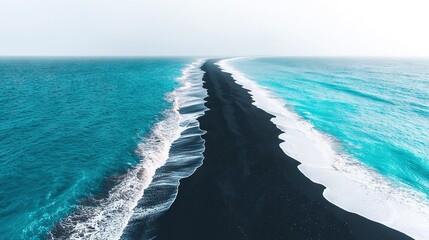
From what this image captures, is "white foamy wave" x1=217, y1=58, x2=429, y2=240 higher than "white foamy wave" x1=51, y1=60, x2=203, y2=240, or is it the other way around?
"white foamy wave" x1=51, y1=60, x2=203, y2=240

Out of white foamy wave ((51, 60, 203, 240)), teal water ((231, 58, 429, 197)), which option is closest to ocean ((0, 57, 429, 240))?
white foamy wave ((51, 60, 203, 240))

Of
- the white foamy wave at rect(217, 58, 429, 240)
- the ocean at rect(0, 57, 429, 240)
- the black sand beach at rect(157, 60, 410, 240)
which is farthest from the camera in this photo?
the white foamy wave at rect(217, 58, 429, 240)

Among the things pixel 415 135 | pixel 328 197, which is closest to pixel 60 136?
pixel 328 197

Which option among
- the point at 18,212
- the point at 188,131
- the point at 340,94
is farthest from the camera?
the point at 340,94

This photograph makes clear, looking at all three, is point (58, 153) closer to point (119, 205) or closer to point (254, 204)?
point (119, 205)

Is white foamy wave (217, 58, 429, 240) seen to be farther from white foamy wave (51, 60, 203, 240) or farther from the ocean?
white foamy wave (51, 60, 203, 240)

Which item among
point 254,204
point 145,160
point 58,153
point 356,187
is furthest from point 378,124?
point 58,153

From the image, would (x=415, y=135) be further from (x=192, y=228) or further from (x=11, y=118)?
(x=11, y=118)
